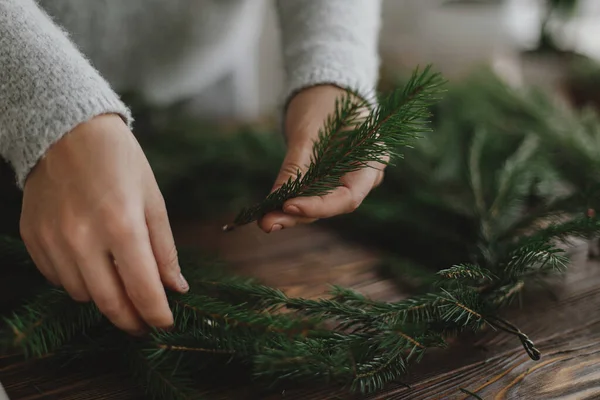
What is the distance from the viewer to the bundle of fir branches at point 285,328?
1.17 feet

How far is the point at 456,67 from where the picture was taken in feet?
4.33

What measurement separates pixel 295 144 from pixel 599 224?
0.25 m

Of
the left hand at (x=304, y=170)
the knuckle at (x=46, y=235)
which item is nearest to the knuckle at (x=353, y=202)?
the left hand at (x=304, y=170)

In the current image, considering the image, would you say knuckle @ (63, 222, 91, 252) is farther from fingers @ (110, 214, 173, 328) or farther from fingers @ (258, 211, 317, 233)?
fingers @ (258, 211, 317, 233)

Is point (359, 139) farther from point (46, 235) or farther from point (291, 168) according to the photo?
point (46, 235)

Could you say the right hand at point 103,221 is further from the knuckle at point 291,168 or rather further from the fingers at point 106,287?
the knuckle at point 291,168

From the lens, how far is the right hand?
1.11ft

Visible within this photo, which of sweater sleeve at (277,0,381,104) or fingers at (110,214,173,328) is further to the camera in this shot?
sweater sleeve at (277,0,381,104)

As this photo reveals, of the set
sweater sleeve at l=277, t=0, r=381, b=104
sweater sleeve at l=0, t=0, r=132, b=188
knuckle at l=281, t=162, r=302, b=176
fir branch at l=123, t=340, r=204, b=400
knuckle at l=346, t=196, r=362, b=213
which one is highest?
sweater sleeve at l=277, t=0, r=381, b=104

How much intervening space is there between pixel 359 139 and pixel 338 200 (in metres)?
0.05

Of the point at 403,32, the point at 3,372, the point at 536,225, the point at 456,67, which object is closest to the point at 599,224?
the point at 536,225

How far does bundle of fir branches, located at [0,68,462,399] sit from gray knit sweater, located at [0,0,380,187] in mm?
104

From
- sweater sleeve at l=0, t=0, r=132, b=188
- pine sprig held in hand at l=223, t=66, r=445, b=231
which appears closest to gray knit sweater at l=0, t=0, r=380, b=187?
sweater sleeve at l=0, t=0, r=132, b=188

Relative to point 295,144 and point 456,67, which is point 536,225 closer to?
point 295,144
